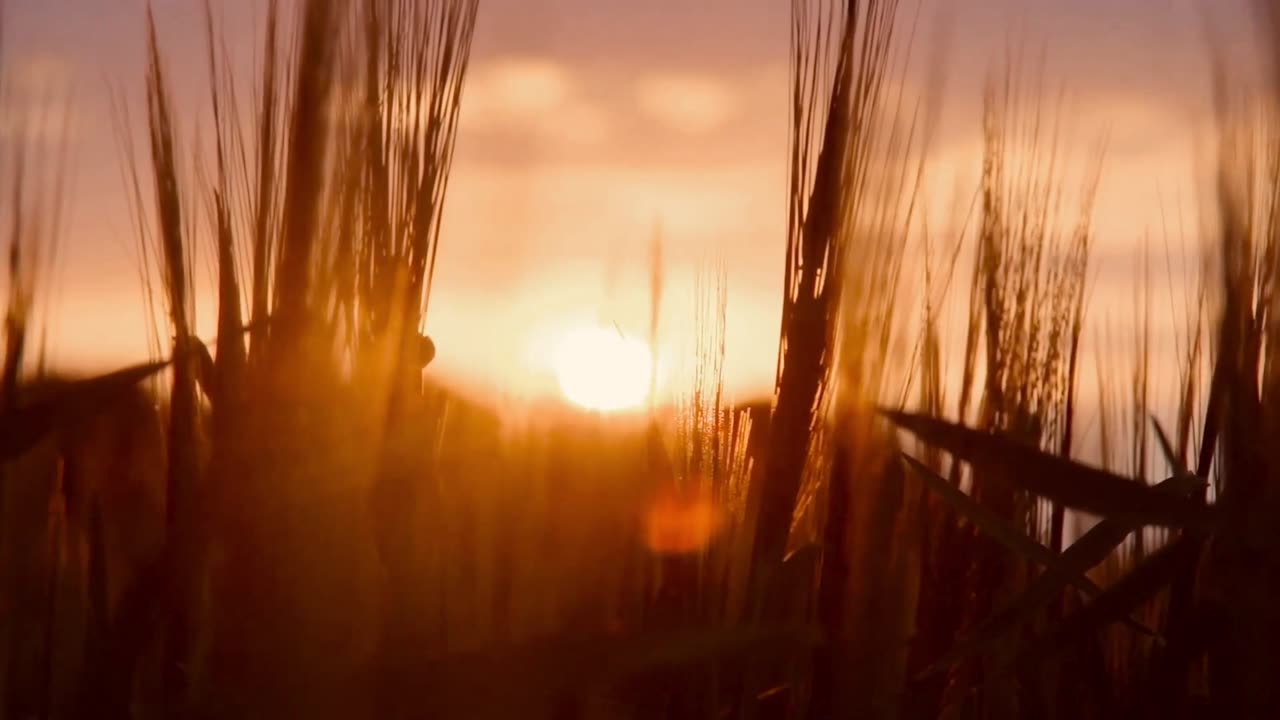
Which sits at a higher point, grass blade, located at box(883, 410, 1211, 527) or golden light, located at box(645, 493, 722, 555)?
grass blade, located at box(883, 410, 1211, 527)

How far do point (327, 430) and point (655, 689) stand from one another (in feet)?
1.22

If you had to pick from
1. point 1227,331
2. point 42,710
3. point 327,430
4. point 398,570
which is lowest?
point 42,710

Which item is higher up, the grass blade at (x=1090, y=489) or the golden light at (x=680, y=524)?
the grass blade at (x=1090, y=489)

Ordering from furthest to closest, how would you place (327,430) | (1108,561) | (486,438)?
(1108,561) → (486,438) → (327,430)

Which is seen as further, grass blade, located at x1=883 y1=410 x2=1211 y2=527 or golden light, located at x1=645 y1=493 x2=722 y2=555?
golden light, located at x1=645 y1=493 x2=722 y2=555

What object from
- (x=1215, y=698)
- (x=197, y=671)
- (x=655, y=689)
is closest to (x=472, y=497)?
(x=655, y=689)

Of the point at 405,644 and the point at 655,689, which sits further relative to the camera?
the point at 655,689

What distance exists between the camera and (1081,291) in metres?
1.37

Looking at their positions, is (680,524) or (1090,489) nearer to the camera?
(1090,489)

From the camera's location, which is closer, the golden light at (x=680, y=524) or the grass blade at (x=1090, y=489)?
the grass blade at (x=1090, y=489)

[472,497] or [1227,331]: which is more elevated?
[1227,331]

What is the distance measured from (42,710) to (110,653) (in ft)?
0.58

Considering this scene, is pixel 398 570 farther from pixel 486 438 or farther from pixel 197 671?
pixel 486 438

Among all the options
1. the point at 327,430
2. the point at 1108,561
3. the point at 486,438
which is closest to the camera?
the point at 327,430
